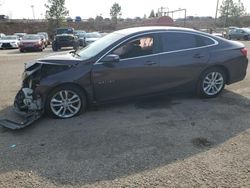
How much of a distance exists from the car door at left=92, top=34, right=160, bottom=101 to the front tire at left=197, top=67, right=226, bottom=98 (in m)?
1.13

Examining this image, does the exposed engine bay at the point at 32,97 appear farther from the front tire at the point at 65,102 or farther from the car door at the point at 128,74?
the car door at the point at 128,74

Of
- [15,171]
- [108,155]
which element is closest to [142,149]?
[108,155]

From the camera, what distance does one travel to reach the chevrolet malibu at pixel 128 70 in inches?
229

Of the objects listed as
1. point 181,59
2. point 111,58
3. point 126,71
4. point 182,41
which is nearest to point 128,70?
point 126,71

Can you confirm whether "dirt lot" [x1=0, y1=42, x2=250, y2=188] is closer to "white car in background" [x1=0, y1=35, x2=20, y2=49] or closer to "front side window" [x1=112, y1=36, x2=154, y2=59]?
"front side window" [x1=112, y1=36, x2=154, y2=59]

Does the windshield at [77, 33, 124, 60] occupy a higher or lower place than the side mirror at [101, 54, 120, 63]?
higher

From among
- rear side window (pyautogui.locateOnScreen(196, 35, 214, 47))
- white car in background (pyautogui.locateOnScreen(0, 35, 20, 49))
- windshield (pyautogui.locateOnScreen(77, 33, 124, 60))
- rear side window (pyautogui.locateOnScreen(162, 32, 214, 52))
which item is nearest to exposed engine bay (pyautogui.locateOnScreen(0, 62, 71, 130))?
windshield (pyautogui.locateOnScreen(77, 33, 124, 60))

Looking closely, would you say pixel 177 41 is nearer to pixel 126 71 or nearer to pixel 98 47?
pixel 126 71

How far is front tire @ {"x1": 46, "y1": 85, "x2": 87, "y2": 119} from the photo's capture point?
5785mm

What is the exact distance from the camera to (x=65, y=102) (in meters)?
5.85

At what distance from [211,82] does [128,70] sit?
6.59 ft

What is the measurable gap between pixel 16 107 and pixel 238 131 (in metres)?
3.98

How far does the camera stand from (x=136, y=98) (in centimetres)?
635

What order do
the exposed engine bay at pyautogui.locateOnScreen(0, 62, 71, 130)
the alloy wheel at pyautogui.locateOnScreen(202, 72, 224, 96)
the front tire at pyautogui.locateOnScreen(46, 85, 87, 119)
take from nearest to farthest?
1. the exposed engine bay at pyautogui.locateOnScreen(0, 62, 71, 130)
2. the front tire at pyautogui.locateOnScreen(46, 85, 87, 119)
3. the alloy wheel at pyautogui.locateOnScreen(202, 72, 224, 96)
